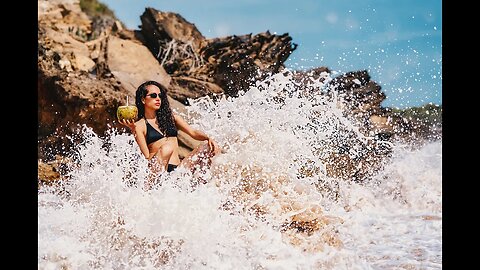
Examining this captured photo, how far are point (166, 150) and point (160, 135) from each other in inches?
2.6

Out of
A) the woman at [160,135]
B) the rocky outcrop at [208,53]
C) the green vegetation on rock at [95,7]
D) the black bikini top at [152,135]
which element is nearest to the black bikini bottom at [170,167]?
the woman at [160,135]

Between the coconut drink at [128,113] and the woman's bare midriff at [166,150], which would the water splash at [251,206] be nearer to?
the woman's bare midriff at [166,150]

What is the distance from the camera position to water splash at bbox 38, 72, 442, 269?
1.97 metres

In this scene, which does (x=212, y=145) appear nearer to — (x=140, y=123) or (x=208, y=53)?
(x=140, y=123)

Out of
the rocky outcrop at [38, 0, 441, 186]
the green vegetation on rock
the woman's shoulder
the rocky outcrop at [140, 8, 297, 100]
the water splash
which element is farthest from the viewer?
the green vegetation on rock

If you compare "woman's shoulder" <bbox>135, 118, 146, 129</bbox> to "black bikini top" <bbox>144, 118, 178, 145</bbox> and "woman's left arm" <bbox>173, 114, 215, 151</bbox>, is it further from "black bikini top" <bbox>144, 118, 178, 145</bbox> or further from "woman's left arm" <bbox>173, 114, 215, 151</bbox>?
"woman's left arm" <bbox>173, 114, 215, 151</bbox>

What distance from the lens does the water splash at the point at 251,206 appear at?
77.4 inches

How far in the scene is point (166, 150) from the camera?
7.32 feet

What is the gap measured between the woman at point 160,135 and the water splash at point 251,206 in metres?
0.06

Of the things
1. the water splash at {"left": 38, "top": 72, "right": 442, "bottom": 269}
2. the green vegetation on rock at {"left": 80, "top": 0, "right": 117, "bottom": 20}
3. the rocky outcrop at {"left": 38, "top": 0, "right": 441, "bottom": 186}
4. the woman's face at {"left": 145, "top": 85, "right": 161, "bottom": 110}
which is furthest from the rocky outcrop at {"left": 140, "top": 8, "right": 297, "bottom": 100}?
the green vegetation on rock at {"left": 80, "top": 0, "right": 117, "bottom": 20}

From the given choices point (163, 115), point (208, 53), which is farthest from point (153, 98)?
point (208, 53)

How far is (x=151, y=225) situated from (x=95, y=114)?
1.82 m
